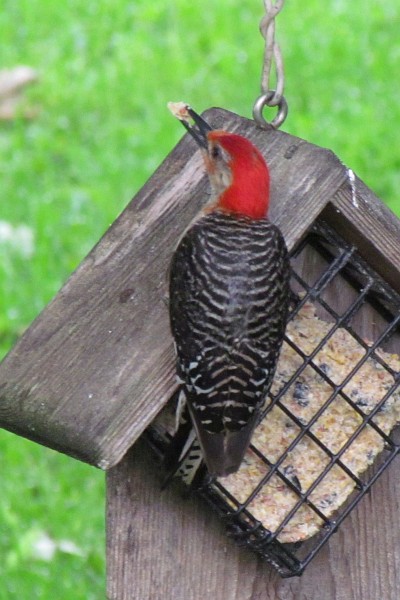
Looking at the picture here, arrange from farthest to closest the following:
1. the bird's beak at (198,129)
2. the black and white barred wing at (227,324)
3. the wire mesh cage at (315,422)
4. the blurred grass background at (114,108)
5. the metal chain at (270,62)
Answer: the blurred grass background at (114,108) → the wire mesh cage at (315,422) → the bird's beak at (198,129) → the metal chain at (270,62) → the black and white barred wing at (227,324)

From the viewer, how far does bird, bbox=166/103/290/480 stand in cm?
294

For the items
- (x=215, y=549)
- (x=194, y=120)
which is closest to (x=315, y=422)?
(x=215, y=549)

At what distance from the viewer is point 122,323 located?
3076 mm

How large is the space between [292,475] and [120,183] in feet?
10.9

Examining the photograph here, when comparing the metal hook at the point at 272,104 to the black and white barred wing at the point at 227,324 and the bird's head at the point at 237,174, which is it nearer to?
the bird's head at the point at 237,174

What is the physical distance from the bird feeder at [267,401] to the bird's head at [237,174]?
0.39ft

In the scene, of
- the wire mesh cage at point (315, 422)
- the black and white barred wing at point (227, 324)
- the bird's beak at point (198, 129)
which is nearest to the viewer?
the black and white barred wing at point (227, 324)

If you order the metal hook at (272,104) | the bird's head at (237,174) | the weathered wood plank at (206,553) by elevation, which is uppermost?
the metal hook at (272,104)

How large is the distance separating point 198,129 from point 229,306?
56cm

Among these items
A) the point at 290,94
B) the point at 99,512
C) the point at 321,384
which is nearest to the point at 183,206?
the point at 321,384

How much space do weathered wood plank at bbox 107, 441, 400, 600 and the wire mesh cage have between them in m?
0.10

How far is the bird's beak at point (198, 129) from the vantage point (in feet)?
10.6

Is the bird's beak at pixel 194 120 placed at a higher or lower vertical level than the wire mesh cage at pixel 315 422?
higher

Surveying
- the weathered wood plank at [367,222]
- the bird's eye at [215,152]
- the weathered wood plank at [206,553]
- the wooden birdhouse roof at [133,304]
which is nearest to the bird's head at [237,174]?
the bird's eye at [215,152]
